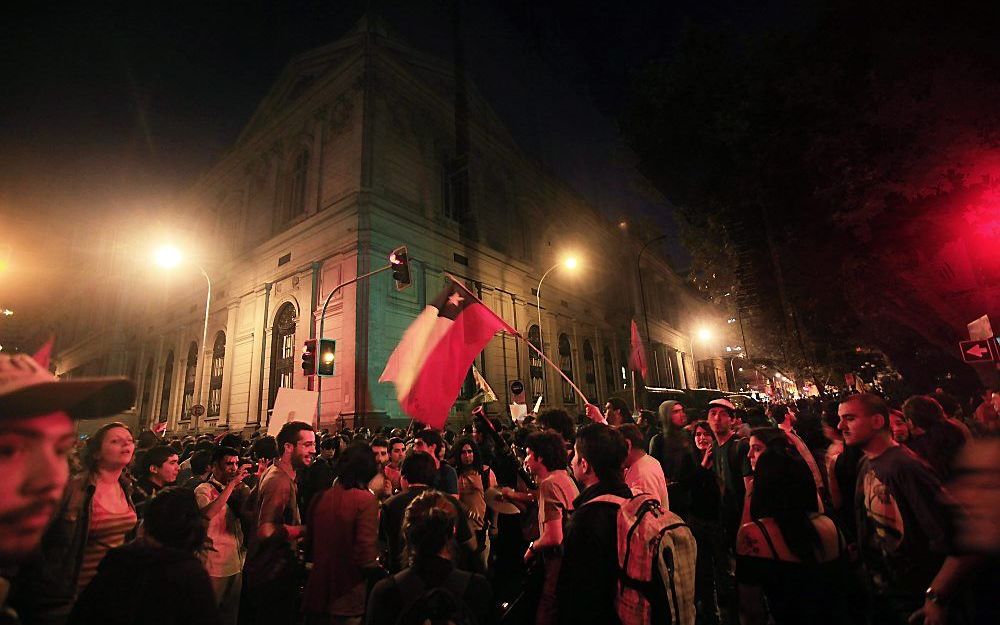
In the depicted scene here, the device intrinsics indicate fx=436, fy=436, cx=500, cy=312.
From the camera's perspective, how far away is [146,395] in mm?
27891

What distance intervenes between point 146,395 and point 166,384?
3189 millimetres

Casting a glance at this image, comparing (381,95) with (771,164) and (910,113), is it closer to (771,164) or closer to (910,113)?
(771,164)

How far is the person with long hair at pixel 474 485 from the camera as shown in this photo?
13.4 ft

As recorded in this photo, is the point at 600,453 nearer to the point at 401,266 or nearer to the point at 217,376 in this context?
the point at 401,266

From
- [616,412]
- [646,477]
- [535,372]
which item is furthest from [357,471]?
[535,372]

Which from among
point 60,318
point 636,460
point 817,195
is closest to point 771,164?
point 817,195

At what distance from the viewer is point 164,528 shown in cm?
184

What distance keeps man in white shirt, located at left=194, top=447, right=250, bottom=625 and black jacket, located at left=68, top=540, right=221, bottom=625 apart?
6.08 ft

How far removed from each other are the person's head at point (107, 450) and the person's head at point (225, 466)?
870mm

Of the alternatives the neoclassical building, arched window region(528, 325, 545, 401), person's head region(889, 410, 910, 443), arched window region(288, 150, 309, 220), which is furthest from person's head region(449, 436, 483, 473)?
arched window region(288, 150, 309, 220)

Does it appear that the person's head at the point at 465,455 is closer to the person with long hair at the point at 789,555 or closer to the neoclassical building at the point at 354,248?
the person with long hair at the point at 789,555

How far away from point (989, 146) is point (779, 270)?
5776mm

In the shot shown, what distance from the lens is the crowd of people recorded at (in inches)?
64.2

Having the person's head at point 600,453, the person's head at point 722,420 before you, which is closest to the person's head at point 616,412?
the person's head at point 722,420
